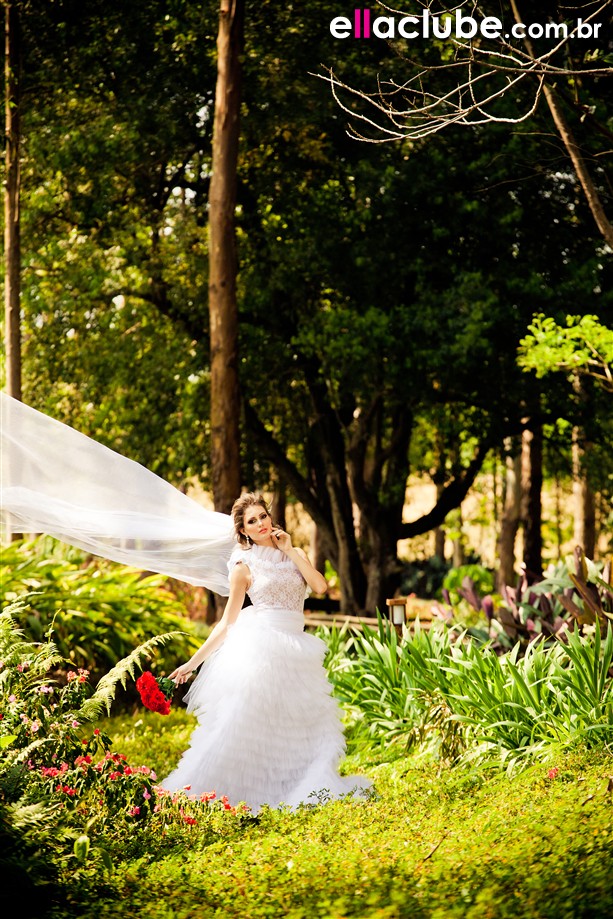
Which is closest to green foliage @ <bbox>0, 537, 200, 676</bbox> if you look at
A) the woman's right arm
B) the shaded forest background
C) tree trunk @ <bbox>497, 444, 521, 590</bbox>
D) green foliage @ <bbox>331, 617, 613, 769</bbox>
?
green foliage @ <bbox>331, 617, 613, 769</bbox>

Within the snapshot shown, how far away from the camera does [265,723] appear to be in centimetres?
632

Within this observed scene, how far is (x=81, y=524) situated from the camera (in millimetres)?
6938

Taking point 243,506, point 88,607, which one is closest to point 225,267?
point 88,607

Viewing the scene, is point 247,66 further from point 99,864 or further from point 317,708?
point 99,864

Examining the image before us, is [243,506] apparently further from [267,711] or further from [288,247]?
[288,247]

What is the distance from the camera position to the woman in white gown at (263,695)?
6.28 m

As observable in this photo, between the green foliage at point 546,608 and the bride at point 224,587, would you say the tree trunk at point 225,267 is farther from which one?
the bride at point 224,587

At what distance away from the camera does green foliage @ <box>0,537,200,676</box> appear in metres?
9.82

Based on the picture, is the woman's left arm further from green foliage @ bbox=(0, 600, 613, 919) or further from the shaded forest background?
the shaded forest background

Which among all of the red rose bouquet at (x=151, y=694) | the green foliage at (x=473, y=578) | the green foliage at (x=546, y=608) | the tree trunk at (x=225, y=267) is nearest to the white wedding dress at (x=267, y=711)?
the red rose bouquet at (x=151, y=694)

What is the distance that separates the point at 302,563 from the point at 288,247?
8.70 m

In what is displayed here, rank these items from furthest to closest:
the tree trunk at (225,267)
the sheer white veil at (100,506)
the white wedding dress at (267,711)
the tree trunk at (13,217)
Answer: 1. the tree trunk at (13,217)
2. the tree trunk at (225,267)
3. the sheer white veil at (100,506)
4. the white wedding dress at (267,711)

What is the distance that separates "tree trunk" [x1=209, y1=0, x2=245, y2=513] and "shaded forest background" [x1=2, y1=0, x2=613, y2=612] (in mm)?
3079

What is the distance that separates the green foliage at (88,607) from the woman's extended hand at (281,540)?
2.76m
